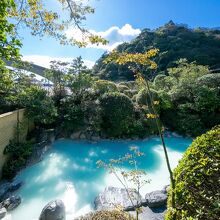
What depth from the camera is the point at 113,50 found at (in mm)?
3994

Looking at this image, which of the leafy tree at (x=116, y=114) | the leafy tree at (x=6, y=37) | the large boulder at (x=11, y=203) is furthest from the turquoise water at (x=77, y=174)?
the leafy tree at (x=6, y=37)

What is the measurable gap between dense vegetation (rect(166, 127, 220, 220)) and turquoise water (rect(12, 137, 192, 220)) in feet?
13.7

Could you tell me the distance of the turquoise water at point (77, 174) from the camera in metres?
6.63

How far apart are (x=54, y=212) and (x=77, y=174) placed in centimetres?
318

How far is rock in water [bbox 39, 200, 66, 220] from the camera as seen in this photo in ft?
17.9

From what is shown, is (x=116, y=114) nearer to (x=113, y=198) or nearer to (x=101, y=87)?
(x=101, y=87)

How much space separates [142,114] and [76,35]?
33.8 feet

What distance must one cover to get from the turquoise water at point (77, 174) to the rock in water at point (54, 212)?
348 millimetres

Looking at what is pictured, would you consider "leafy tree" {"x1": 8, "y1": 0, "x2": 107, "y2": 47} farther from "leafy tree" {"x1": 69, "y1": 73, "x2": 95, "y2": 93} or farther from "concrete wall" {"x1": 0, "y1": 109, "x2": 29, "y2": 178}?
"leafy tree" {"x1": 69, "y1": 73, "x2": 95, "y2": 93}

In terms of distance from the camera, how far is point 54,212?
5.48m

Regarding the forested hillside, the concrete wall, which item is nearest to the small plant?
the concrete wall

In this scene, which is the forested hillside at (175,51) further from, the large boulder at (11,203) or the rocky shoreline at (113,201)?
the large boulder at (11,203)

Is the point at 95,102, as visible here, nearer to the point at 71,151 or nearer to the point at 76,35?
the point at 71,151

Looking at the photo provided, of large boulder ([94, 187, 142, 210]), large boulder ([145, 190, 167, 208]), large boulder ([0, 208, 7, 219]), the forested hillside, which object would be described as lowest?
large boulder ([0, 208, 7, 219])
